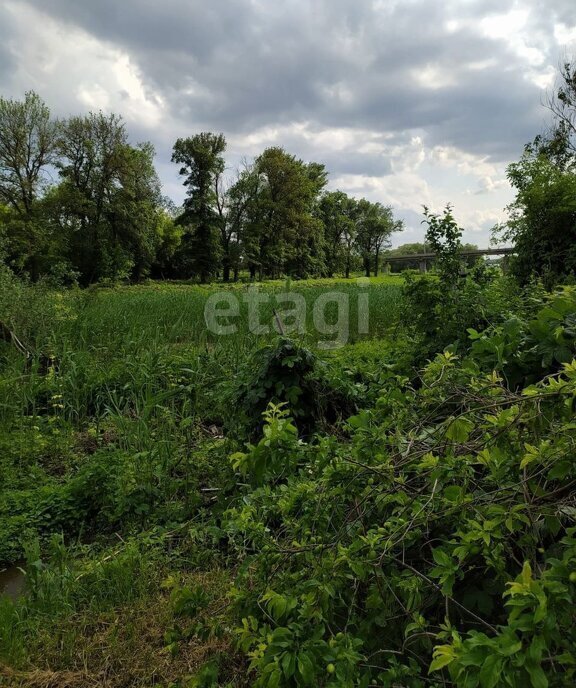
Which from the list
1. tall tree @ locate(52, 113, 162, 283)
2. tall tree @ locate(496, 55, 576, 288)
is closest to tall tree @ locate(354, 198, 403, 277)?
tall tree @ locate(52, 113, 162, 283)

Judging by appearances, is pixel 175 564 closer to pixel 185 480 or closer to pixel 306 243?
pixel 185 480

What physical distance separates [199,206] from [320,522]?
38.1m

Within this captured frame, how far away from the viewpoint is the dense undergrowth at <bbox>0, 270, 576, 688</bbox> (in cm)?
100

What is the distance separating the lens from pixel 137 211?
31141 millimetres

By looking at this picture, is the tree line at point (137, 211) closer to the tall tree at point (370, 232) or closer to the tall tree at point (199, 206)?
the tall tree at point (199, 206)

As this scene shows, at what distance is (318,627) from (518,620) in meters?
0.50

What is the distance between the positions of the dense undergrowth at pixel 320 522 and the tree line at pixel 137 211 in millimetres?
16972

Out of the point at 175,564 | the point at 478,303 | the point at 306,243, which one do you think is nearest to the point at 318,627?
the point at 175,564

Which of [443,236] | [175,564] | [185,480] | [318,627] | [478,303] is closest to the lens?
[318,627]

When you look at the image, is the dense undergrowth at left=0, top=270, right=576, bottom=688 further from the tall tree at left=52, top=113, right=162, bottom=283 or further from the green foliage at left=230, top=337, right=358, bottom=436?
the tall tree at left=52, top=113, right=162, bottom=283

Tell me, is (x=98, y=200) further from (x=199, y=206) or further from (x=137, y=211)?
(x=199, y=206)

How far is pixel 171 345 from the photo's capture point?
6.64 m

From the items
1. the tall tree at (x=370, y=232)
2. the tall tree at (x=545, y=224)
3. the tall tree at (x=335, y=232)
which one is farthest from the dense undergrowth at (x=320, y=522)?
the tall tree at (x=370, y=232)

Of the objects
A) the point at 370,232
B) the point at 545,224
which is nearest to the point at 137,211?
the point at 545,224
